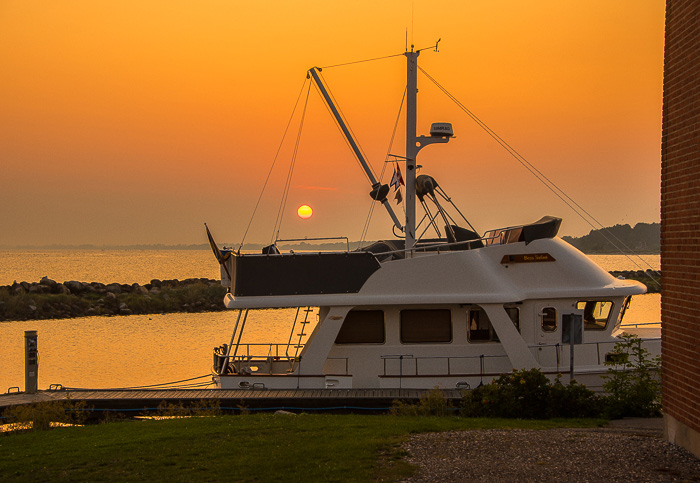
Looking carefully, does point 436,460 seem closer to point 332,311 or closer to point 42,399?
point 332,311

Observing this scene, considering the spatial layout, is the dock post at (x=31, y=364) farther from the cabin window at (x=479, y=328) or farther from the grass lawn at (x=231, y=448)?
the cabin window at (x=479, y=328)

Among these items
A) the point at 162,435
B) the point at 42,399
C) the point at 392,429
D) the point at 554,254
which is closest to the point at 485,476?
the point at 392,429

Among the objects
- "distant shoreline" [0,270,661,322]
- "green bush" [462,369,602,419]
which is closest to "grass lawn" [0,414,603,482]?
"green bush" [462,369,602,419]

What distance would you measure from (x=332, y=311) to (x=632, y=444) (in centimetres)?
702

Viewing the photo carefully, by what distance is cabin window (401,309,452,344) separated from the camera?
15.5 metres

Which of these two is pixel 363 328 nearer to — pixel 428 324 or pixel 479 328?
pixel 428 324

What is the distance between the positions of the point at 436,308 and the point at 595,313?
3.55 meters

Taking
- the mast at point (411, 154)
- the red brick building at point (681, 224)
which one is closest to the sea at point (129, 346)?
the mast at point (411, 154)

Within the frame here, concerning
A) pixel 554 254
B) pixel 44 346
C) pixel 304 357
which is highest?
pixel 554 254

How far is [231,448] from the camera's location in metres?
10.1

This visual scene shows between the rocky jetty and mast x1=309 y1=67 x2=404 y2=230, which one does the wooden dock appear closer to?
mast x1=309 y1=67 x2=404 y2=230

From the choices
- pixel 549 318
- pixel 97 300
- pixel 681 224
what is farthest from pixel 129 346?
pixel 681 224

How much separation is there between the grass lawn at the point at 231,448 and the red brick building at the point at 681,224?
2431 millimetres

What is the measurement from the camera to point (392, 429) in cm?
1097
